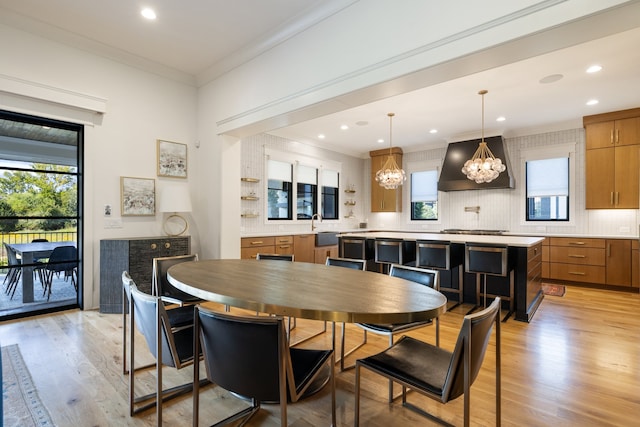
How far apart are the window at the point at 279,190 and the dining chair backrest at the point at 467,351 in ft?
16.8

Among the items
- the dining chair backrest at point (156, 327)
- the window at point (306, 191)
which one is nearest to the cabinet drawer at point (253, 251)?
the window at point (306, 191)

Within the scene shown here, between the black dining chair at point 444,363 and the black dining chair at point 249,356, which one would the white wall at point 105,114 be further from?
the black dining chair at point 444,363

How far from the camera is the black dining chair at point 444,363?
49.9 inches

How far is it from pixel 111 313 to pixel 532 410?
4.08 metres

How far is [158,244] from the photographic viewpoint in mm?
3943

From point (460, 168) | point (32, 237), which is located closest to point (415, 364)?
point (32, 237)

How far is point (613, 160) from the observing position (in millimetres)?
5203

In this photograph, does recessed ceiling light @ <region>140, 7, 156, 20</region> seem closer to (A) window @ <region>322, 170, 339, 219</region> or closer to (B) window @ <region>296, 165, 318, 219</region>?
(B) window @ <region>296, 165, 318, 219</region>

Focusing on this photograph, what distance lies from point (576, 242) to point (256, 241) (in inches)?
211

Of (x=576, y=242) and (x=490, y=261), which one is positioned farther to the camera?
(x=576, y=242)

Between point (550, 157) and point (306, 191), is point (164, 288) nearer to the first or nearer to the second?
point (306, 191)

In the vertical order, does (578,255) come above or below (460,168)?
below

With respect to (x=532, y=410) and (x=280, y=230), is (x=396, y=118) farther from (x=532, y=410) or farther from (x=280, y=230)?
(x=532, y=410)

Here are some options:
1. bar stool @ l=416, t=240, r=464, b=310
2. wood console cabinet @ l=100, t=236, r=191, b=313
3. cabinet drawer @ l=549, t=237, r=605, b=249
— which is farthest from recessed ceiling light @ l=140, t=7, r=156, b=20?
cabinet drawer @ l=549, t=237, r=605, b=249
